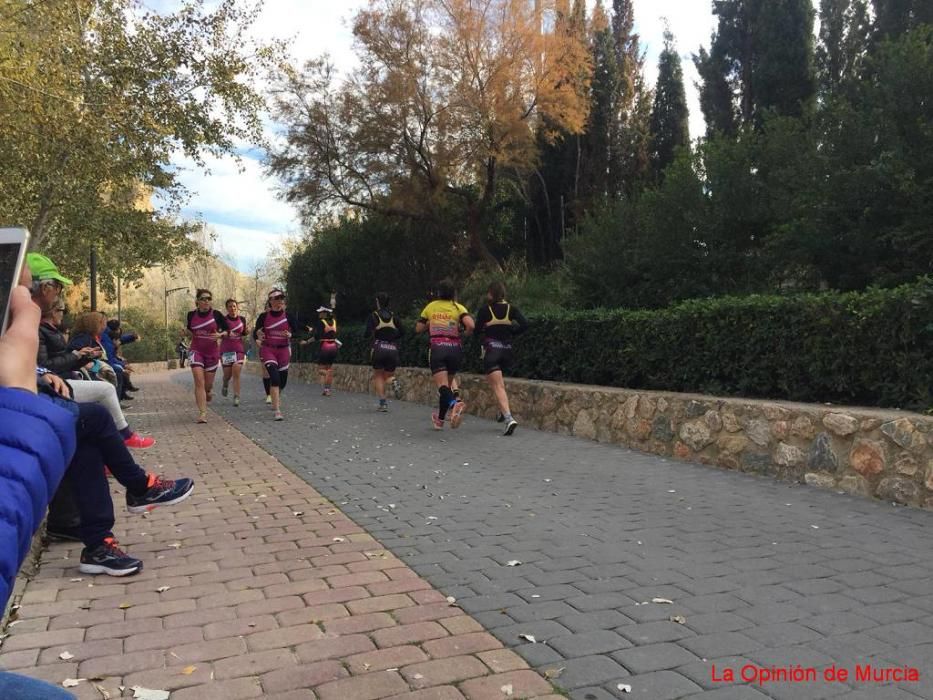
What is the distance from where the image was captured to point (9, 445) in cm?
115

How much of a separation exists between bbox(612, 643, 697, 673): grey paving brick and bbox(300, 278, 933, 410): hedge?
3647 mm

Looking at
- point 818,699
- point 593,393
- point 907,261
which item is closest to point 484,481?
point 593,393

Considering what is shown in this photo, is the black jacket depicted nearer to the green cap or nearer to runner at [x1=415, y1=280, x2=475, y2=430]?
the green cap

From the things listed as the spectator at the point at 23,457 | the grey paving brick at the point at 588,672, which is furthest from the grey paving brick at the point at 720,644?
the spectator at the point at 23,457

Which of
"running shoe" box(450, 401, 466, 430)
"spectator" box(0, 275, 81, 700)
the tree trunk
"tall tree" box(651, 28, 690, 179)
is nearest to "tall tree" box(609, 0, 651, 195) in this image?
"tall tree" box(651, 28, 690, 179)

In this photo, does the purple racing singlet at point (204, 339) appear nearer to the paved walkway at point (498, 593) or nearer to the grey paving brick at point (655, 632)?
the paved walkway at point (498, 593)

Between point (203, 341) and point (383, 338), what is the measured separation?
9.64ft

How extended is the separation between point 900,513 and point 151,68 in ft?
42.7

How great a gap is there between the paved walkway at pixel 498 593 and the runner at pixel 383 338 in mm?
5748

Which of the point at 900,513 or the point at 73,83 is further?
the point at 73,83

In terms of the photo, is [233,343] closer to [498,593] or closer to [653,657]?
[498,593]

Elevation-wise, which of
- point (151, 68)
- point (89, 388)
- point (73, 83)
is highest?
point (151, 68)

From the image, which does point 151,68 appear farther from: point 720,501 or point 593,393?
point 720,501

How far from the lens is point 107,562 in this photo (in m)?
3.87
